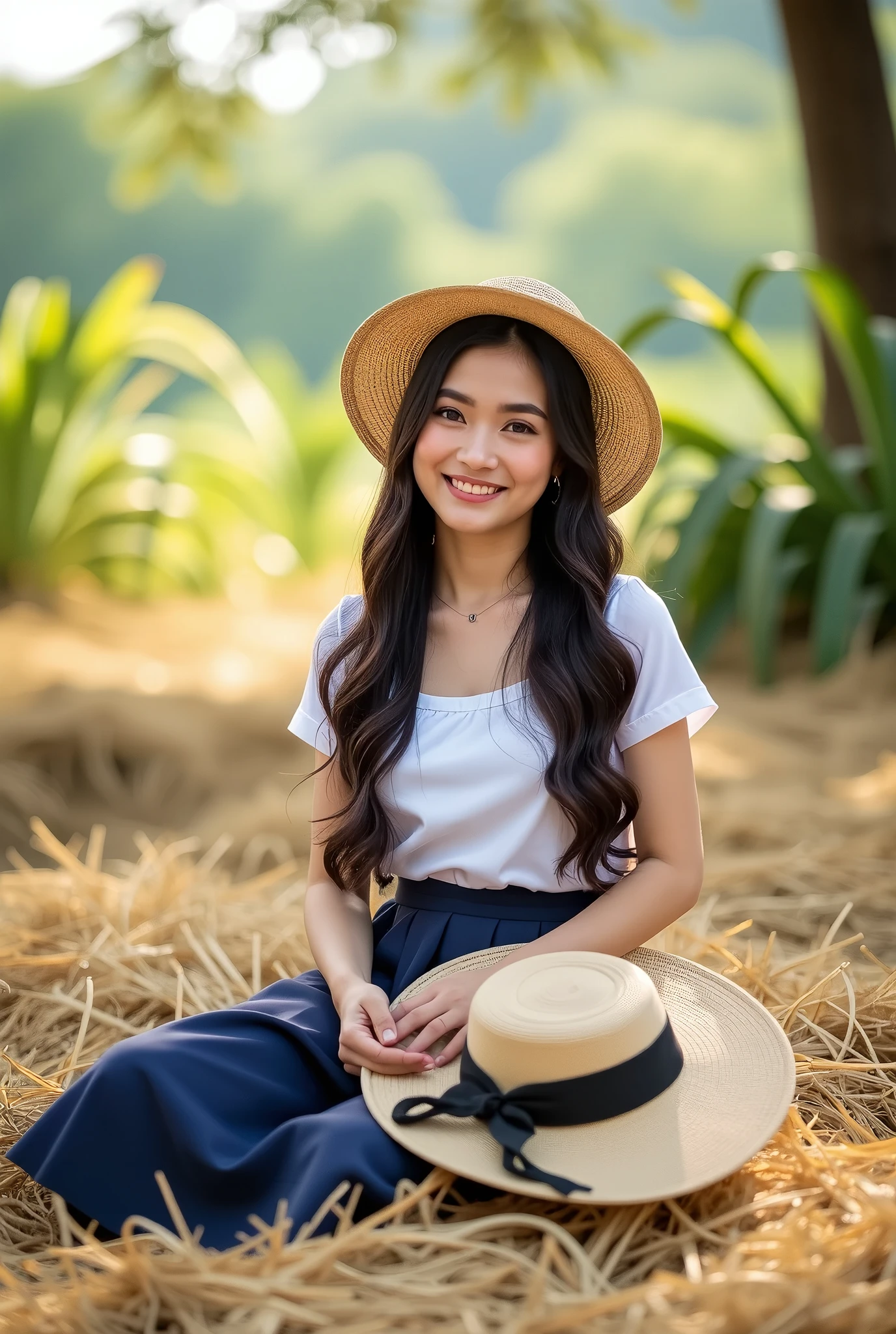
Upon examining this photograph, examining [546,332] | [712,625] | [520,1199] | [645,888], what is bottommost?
[520,1199]

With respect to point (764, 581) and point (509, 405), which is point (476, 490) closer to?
point (509, 405)

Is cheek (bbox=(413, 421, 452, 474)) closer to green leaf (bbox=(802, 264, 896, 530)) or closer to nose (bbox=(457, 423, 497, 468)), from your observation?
nose (bbox=(457, 423, 497, 468))

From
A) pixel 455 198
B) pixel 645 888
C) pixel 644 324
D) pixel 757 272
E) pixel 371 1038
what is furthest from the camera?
pixel 455 198

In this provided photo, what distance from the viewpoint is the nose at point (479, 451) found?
144cm

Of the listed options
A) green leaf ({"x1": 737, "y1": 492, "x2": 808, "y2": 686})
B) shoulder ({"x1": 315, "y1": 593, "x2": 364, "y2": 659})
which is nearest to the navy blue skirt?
shoulder ({"x1": 315, "y1": 593, "x2": 364, "y2": 659})

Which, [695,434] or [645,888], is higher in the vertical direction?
[695,434]

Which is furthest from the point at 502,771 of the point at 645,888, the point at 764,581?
the point at 764,581

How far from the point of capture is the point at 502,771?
1.45 meters

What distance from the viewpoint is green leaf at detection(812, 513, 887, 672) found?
133 inches

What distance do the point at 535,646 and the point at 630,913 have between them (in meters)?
0.35

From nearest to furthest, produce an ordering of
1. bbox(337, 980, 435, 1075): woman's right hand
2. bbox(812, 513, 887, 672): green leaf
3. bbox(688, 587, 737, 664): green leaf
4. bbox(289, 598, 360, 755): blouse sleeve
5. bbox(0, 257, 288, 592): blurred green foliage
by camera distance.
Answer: bbox(337, 980, 435, 1075): woman's right hand
bbox(289, 598, 360, 755): blouse sleeve
bbox(812, 513, 887, 672): green leaf
bbox(688, 587, 737, 664): green leaf
bbox(0, 257, 288, 592): blurred green foliage

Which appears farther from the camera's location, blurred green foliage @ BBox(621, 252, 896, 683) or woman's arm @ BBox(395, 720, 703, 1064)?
blurred green foliage @ BBox(621, 252, 896, 683)

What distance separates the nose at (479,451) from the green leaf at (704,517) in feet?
6.99

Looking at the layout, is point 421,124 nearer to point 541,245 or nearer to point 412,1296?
point 541,245
